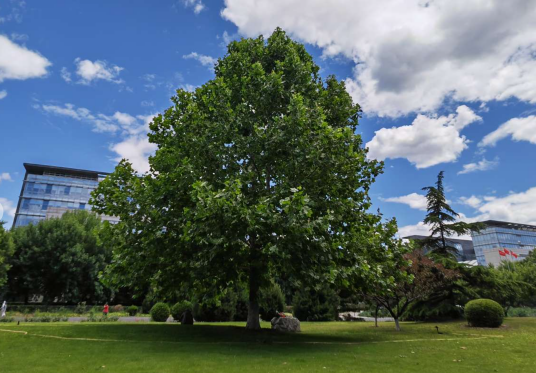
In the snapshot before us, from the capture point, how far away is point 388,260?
15.5 metres

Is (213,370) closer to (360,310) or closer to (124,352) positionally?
(124,352)

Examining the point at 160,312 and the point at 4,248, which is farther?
the point at 4,248

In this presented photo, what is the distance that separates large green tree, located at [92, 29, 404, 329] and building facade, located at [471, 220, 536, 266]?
128264 millimetres

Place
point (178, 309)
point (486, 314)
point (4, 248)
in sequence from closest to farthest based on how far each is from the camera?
point (486, 314) < point (178, 309) < point (4, 248)

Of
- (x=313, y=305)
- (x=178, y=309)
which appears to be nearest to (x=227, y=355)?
(x=178, y=309)

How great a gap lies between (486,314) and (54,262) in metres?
48.0

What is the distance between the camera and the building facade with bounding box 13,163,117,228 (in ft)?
271

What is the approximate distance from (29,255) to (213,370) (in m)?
44.3

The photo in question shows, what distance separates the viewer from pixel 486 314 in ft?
76.5

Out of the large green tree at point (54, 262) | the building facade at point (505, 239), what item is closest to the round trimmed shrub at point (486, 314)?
the large green tree at point (54, 262)

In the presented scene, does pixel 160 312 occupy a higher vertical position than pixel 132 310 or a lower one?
higher

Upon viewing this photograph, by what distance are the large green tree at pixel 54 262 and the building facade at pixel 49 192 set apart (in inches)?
1579

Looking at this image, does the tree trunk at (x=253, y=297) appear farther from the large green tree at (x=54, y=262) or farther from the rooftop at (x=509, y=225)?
the rooftop at (x=509, y=225)

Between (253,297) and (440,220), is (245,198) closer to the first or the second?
(253,297)
